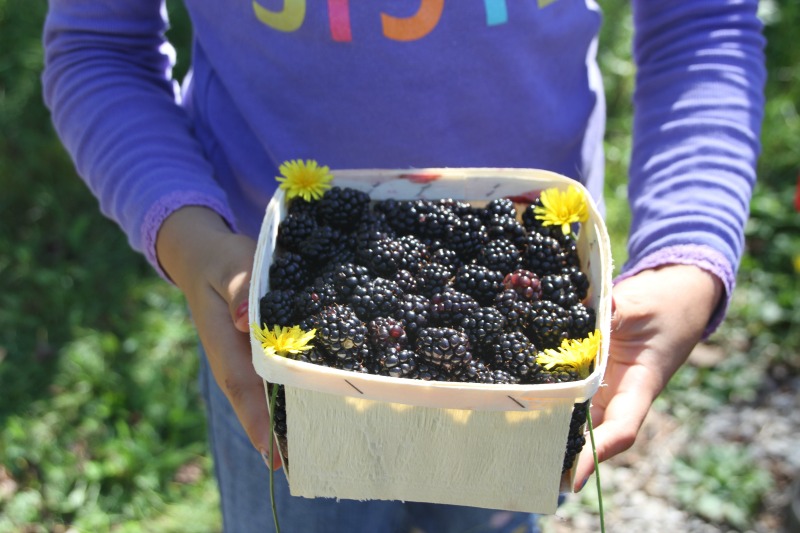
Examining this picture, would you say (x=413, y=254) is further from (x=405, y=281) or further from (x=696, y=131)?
(x=696, y=131)

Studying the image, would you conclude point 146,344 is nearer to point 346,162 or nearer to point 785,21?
point 346,162

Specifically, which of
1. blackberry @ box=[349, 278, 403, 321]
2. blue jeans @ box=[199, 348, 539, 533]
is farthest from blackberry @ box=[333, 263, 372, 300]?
blue jeans @ box=[199, 348, 539, 533]

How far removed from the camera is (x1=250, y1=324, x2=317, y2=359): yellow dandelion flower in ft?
3.14

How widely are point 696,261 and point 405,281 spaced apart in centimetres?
47

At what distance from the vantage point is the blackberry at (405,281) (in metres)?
1.10

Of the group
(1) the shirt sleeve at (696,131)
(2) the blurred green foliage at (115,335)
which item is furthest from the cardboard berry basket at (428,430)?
(2) the blurred green foliage at (115,335)

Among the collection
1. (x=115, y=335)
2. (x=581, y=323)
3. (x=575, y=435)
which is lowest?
(x=115, y=335)

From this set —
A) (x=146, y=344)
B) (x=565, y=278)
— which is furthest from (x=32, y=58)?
(x=565, y=278)

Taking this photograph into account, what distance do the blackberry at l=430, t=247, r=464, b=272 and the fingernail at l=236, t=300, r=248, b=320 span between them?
279 mm

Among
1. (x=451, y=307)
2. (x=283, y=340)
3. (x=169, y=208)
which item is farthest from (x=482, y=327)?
(x=169, y=208)

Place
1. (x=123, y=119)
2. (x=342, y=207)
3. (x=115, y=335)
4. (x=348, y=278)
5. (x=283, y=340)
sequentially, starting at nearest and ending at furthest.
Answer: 1. (x=283, y=340)
2. (x=348, y=278)
3. (x=342, y=207)
4. (x=123, y=119)
5. (x=115, y=335)

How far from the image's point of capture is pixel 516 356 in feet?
3.27

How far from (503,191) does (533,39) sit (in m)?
0.25

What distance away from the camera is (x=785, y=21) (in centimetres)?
348
